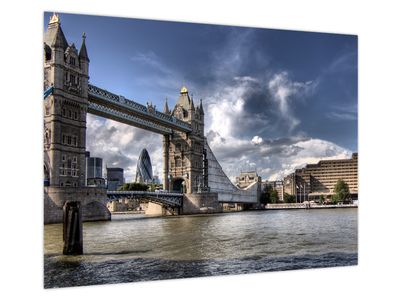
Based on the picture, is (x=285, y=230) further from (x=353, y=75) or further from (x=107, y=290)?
(x=107, y=290)

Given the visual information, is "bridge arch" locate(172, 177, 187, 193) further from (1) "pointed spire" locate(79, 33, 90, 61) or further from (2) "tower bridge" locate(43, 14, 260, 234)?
(1) "pointed spire" locate(79, 33, 90, 61)

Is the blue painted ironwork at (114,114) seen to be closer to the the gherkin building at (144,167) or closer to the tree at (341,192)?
the the gherkin building at (144,167)

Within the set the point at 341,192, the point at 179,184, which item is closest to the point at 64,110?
the point at 179,184

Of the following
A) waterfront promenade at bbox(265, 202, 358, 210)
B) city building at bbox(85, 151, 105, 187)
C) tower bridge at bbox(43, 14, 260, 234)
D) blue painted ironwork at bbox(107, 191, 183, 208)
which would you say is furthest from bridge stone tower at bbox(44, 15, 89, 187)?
waterfront promenade at bbox(265, 202, 358, 210)

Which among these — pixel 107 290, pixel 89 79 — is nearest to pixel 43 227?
pixel 107 290

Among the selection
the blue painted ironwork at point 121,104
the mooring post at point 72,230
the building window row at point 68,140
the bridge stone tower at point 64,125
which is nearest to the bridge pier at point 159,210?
the bridge stone tower at point 64,125

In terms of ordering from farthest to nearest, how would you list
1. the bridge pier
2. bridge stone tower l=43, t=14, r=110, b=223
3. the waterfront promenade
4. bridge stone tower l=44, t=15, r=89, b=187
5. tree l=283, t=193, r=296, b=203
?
1. the bridge pier
2. tree l=283, t=193, r=296, b=203
3. the waterfront promenade
4. bridge stone tower l=44, t=15, r=89, b=187
5. bridge stone tower l=43, t=14, r=110, b=223
